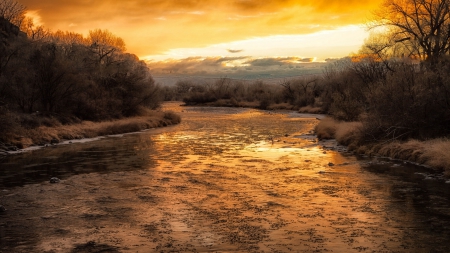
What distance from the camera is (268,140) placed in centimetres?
3503

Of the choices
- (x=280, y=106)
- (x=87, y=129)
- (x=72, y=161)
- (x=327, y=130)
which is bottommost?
(x=280, y=106)

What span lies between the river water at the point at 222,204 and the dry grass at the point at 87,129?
651 centimetres

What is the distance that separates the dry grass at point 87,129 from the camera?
32.4 metres

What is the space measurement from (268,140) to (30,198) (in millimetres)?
22161

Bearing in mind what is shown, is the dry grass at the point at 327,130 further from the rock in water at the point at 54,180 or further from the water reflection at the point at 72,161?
the rock in water at the point at 54,180

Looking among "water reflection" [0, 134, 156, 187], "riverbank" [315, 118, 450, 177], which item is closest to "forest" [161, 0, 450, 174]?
"riverbank" [315, 118, 450, 177]

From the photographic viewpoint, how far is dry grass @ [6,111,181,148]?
32.4 metres

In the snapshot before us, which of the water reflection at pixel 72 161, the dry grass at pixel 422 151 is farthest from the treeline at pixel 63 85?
the dry grass at pixel 422 151

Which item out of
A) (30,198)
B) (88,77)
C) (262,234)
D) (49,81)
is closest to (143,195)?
(30,198)

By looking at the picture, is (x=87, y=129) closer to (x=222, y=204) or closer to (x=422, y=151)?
(x=222, y=204)

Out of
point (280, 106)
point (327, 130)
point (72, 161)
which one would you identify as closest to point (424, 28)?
point (327, 130)

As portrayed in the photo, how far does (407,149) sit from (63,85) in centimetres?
3350

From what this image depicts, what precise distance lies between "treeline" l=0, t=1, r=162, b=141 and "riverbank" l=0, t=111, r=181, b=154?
922 mm

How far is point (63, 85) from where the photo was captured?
43.5m
